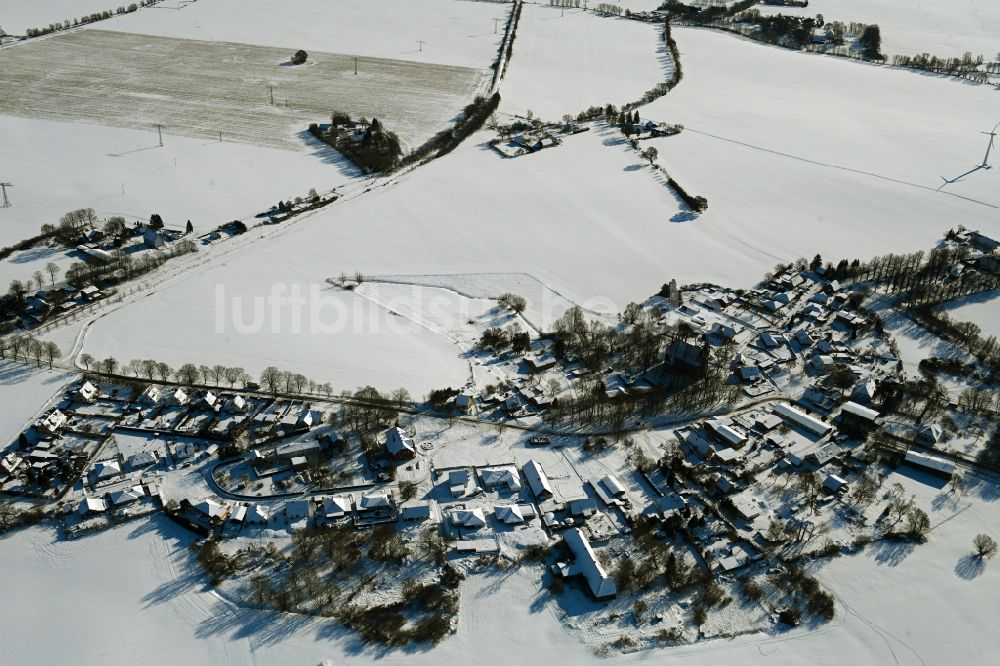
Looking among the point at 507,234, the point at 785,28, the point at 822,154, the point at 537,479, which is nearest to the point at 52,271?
the point at 507,234

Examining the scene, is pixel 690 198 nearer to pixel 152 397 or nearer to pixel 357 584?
pixel 152 397

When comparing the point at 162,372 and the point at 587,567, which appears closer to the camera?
the point at 587,567

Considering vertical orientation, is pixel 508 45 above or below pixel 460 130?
above

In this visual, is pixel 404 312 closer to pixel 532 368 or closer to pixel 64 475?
pixel 532 368

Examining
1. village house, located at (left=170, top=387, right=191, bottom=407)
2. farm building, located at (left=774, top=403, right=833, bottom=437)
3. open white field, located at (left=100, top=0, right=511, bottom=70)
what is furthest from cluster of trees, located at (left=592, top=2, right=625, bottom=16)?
village house, located at (left=170, top=387, right=191, bottom=407)

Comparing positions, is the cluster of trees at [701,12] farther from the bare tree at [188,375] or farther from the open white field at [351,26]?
the bare tree at [188,375]

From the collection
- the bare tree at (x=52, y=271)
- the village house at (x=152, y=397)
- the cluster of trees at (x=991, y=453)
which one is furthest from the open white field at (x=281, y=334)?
the cluster of trees at (x=991, y=453)
